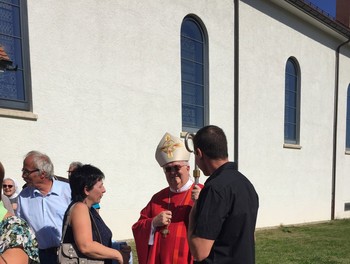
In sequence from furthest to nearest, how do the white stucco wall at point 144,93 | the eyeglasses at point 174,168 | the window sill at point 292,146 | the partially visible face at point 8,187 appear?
the window sill at point 292,146 → the white stucco wall at point 144,93 → the partially visible face at point 8,187 → the eyeglasses at point 174,168

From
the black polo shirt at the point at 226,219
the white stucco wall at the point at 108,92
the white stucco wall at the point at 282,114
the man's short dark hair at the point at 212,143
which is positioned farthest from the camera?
the white stucco wall at the point at 282,114

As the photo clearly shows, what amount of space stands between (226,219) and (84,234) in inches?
36.4

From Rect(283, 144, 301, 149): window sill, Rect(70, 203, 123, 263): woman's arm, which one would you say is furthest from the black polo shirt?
Rect(283, 144, 301, 149): window sill

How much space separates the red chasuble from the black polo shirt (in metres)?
0.67

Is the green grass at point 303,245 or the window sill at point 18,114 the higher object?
the window sill at point 18,114

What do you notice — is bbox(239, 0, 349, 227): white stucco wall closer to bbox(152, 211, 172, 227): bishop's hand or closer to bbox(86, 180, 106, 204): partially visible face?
bbox(152, 211, 172, 227): bishop's hand

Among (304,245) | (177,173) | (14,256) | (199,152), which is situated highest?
(199,152)

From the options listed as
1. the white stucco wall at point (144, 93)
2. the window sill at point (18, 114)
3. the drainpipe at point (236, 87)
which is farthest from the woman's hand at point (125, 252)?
the drainpipe at point (236, 87)

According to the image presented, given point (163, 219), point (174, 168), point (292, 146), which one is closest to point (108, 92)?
point (174, 168)

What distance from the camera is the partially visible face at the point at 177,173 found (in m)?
2.65

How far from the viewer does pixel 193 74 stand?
8.00 meters

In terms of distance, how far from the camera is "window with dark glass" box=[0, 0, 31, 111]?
499cm

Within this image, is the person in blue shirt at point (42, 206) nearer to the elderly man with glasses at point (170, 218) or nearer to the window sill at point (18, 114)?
the elderly man with glasses at point (170, 218)

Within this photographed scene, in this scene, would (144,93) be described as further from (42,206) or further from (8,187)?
(42,206)
